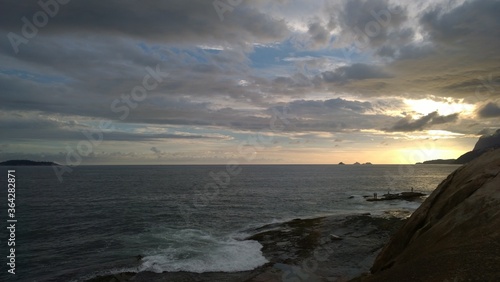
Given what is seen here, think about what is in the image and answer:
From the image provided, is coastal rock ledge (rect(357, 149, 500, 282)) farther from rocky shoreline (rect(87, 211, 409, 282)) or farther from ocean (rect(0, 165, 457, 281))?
ocean (rect(0, 165, 457, 281))

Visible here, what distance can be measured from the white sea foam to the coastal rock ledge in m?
15.2

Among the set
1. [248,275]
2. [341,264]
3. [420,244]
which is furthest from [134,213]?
[420,244]

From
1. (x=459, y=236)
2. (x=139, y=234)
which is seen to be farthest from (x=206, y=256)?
(x=459, y=236)

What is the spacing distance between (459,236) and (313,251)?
21633 millimetres

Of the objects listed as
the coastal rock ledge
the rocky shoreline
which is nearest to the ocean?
the rocky shoreline

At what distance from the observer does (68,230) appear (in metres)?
44.8

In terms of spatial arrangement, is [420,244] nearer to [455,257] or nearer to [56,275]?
[455,257]

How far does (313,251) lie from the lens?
104 feet

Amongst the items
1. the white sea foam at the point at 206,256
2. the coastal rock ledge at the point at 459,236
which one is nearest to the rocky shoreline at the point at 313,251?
the white sea foam at the point at 206,256

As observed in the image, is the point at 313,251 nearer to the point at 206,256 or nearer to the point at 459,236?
the point at 206,256

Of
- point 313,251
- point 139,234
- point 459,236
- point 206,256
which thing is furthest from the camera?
point 139,234

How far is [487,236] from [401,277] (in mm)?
3054

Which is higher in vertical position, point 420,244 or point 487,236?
point 487,236

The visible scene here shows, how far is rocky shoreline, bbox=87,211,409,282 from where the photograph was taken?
25.3 metres
